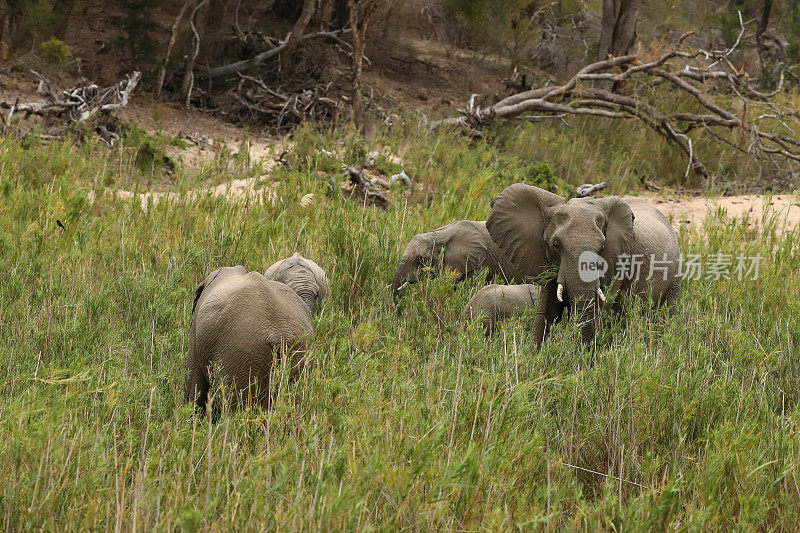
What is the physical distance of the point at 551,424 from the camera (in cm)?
401

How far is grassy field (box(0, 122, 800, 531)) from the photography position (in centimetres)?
299

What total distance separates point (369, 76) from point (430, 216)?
9123 millimetres

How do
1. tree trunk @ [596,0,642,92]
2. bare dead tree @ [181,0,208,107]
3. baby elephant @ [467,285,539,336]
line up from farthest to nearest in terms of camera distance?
tree trunk @ [596,0,642,92]
bare dead tree @ [181,0,208,107]
baby elephant @ [467,285,539,336]

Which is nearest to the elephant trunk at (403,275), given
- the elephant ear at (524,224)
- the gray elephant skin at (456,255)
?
the gray elephant skin at (456,255)

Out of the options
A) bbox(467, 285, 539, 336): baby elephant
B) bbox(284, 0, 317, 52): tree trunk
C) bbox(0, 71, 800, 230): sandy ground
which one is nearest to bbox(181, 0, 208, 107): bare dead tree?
bbox(0, 71, 800, 230): sandy ground

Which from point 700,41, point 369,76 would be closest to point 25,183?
point 369,76

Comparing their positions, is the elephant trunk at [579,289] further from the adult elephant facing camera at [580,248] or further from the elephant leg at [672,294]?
the elephant leg at [672,294]

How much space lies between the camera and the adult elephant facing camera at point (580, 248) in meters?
5.20

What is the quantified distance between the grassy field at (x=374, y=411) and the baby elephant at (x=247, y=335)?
0.18 metres

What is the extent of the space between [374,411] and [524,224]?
2.55 m

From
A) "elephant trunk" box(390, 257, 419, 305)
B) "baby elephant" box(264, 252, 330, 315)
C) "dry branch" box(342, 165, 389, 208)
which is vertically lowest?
"elephant trunk" box(390, 257, 419, 305)

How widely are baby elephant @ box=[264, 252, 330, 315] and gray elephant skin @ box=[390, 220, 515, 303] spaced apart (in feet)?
3.60

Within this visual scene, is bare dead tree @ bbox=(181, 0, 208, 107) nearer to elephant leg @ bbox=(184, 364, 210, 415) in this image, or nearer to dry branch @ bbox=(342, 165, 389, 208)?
dry branch @ bbox=(342, 165, 389, 208)

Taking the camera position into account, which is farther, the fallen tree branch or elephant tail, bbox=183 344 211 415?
the fallen tree branch
